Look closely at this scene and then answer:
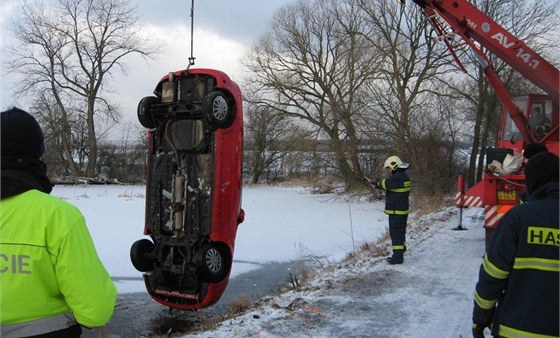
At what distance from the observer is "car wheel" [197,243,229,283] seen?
4.71 meters

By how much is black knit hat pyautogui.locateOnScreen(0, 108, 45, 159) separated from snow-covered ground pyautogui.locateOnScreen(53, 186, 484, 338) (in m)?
2.82

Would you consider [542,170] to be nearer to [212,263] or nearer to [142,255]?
[212,263]

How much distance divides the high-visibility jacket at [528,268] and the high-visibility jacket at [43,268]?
1.92m

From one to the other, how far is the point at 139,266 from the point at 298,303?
1798 millimetres

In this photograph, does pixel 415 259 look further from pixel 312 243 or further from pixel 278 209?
pixel 278 209

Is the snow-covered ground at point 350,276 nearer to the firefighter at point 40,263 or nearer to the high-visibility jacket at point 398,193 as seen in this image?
the high-visibility jacket at point 398,193

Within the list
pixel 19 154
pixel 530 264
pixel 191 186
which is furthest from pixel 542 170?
pixel 191 186

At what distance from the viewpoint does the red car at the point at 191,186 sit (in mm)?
4871

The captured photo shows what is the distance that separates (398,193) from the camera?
715cm

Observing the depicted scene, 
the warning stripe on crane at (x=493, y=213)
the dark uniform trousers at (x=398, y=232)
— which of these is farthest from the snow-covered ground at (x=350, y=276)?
the warning stripe on crane at (x=493, y=213)

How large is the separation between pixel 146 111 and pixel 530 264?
413 cm

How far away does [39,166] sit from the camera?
2.02 meters

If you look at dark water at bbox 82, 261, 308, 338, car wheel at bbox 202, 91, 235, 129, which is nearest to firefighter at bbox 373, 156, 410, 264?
dark water at bbox 82, 261, 308, 338

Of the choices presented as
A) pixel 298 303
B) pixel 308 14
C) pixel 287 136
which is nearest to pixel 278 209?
pixel 287 136
